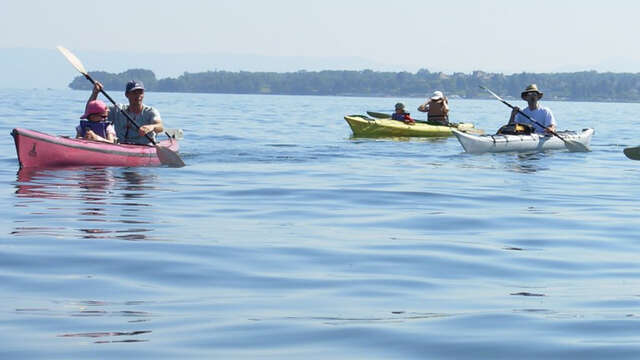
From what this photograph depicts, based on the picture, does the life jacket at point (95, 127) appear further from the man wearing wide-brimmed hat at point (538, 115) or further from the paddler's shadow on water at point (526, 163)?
the man wearing wide-brimmed hat at point (538, 115)

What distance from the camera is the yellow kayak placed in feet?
99.4

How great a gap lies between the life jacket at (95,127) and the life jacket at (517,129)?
10.1 metres

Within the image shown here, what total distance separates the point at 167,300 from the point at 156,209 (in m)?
5.54

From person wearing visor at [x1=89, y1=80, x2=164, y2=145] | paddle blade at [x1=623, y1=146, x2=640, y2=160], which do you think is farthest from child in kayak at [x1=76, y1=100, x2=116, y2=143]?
paddle blade at [x1=623, y1=146, x2=640, y2=160]

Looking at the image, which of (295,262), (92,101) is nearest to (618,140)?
(92,101)

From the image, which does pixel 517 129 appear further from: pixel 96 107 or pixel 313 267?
pixel 313 267

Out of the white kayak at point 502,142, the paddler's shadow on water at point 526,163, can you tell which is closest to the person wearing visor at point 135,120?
the paddler's shadow on water at point 526,163

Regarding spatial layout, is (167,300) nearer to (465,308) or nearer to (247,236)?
(465,308)

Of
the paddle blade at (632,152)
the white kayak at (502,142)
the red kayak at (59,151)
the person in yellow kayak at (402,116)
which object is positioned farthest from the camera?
the person in yellow kayak at (402,116)

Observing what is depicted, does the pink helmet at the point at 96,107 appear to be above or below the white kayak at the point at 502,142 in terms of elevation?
above

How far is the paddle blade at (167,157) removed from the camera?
18406mm

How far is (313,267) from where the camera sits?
8555mm

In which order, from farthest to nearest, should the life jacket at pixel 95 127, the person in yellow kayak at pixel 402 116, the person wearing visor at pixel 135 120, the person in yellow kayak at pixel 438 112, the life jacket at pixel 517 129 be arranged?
the person in yellow kayak at pixel 438 112, the person in yellow kayak at pixel 402 116, the life jacket at pixel 517 129, the person wearing visor at pixel 135 120, the life jacket at pixel 95 127

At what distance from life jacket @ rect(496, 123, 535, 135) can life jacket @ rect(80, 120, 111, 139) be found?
33.3 ft
